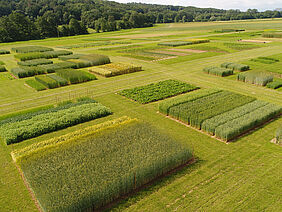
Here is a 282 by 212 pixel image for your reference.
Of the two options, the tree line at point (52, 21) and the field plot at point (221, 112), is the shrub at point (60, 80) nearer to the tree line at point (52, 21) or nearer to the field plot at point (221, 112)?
the field plot at point (221, 112)

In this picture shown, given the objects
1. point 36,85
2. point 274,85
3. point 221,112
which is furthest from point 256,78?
point 36,85

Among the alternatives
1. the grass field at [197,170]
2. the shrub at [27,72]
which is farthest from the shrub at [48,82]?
the shrub at [27,72]

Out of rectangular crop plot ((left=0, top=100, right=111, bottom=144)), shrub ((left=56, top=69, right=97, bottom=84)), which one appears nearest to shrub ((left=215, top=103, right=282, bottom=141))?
rectangular crop plot ((left=0, top=100, right=111, bottom=144))

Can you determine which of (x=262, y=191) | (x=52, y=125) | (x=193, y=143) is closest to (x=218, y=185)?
(x=262, y=191)

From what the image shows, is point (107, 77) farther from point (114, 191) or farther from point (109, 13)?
point (109, 13)

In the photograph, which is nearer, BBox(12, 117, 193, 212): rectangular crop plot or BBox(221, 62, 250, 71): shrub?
BBox(12, 117, 193, 212): rectangular crop plot

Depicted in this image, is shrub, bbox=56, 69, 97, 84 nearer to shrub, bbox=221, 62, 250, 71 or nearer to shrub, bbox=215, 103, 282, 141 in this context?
shrub, bbox=215, 103, 282, 141
